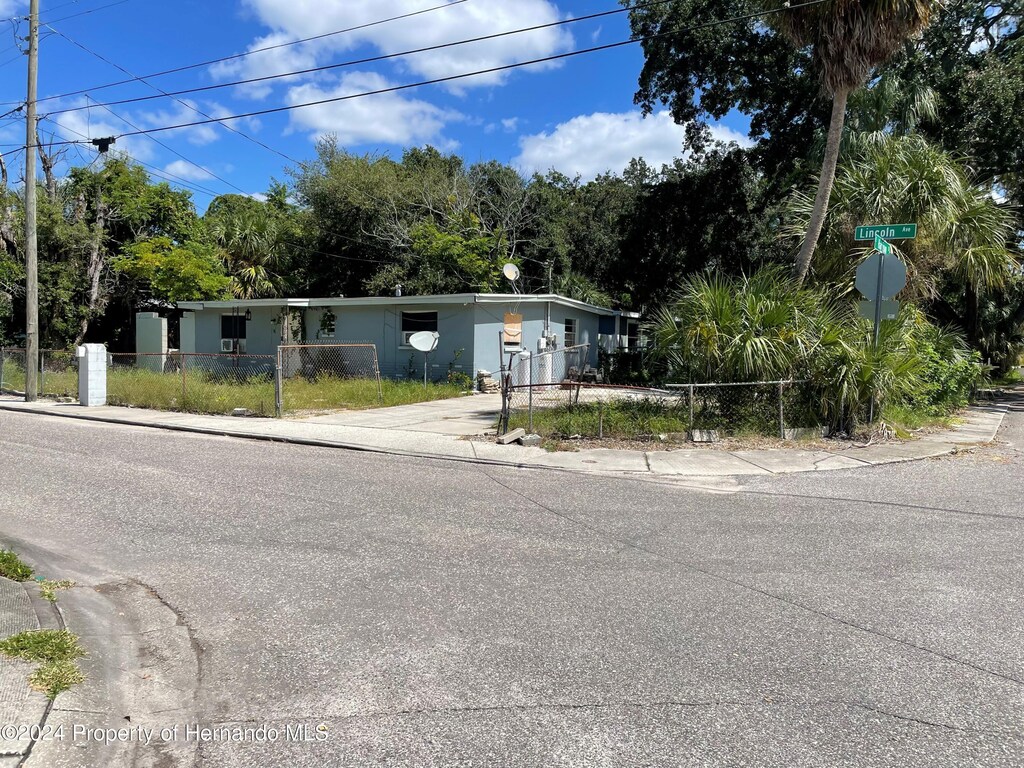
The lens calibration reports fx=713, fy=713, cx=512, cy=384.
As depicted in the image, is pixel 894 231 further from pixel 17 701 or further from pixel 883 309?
pixel 17 701

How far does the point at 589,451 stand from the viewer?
446 inches

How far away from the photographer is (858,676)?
380cm

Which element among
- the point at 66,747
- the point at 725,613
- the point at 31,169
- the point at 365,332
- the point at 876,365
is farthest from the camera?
the point at 365,332

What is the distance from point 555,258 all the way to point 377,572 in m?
28.2

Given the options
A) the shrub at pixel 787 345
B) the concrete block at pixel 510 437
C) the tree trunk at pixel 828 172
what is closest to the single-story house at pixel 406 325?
the concrete block at pixel 510 437

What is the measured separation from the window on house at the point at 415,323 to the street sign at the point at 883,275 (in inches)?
591

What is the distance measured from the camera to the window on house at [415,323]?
24234 millimetres

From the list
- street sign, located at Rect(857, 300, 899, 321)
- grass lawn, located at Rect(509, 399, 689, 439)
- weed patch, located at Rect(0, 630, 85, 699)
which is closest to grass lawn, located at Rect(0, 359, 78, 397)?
grass lawn, located at Rect(509, 399, 689, 439)

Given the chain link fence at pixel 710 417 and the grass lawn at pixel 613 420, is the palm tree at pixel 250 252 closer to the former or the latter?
the grass lawn at pixel 613 420

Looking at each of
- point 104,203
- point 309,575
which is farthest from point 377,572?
point 104,203

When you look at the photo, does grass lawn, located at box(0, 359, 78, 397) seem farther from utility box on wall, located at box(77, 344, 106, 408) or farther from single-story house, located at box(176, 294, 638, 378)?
single-story house, located at box(176, 294, 638, 378)

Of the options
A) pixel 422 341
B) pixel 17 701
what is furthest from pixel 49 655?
pixel 422 341

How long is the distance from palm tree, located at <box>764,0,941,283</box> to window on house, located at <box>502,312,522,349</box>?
11063 millimetres

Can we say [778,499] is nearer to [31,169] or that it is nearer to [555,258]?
[31,169]
